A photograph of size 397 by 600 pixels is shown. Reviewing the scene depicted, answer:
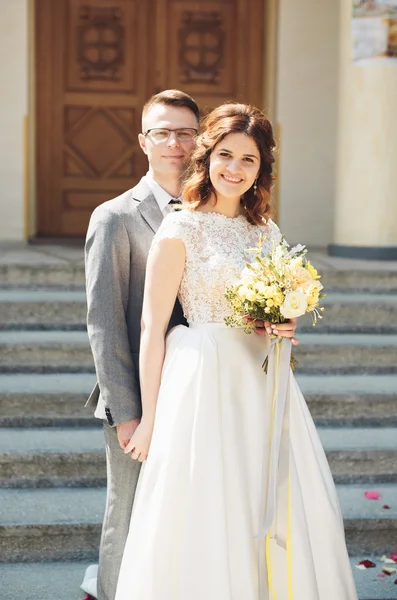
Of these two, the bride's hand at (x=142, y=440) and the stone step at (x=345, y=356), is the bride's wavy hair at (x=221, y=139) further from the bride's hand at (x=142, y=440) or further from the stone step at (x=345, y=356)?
the stone step at (x=345, y=356)

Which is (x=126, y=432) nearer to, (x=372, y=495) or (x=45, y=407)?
(x=372, y=495)

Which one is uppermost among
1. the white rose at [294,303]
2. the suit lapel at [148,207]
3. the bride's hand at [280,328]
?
the suit lapel at [148,207]

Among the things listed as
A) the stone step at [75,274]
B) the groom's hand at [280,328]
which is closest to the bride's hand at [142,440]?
the groom's hand at [280,328]

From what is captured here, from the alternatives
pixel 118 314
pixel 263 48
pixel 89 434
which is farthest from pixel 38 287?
pixel 263 48

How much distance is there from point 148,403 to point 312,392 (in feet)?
8.85

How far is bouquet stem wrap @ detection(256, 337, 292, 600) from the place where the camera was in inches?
125

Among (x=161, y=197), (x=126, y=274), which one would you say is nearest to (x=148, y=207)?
(x=161, y=197)

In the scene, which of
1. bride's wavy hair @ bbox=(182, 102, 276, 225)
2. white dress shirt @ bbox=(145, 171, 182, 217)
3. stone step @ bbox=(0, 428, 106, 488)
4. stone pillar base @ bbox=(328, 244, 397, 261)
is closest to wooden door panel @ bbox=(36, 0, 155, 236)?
stone pillar base @ bbox=(328, 244, 397, 261)

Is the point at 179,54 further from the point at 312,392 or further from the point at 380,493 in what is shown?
the point at 380,493

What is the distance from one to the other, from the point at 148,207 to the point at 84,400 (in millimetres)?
2440

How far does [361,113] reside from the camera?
27.3 ft

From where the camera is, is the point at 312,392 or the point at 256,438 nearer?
the point at 256,438

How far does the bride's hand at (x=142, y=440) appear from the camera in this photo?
328 cm

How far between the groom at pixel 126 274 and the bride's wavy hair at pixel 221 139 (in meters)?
0.14
